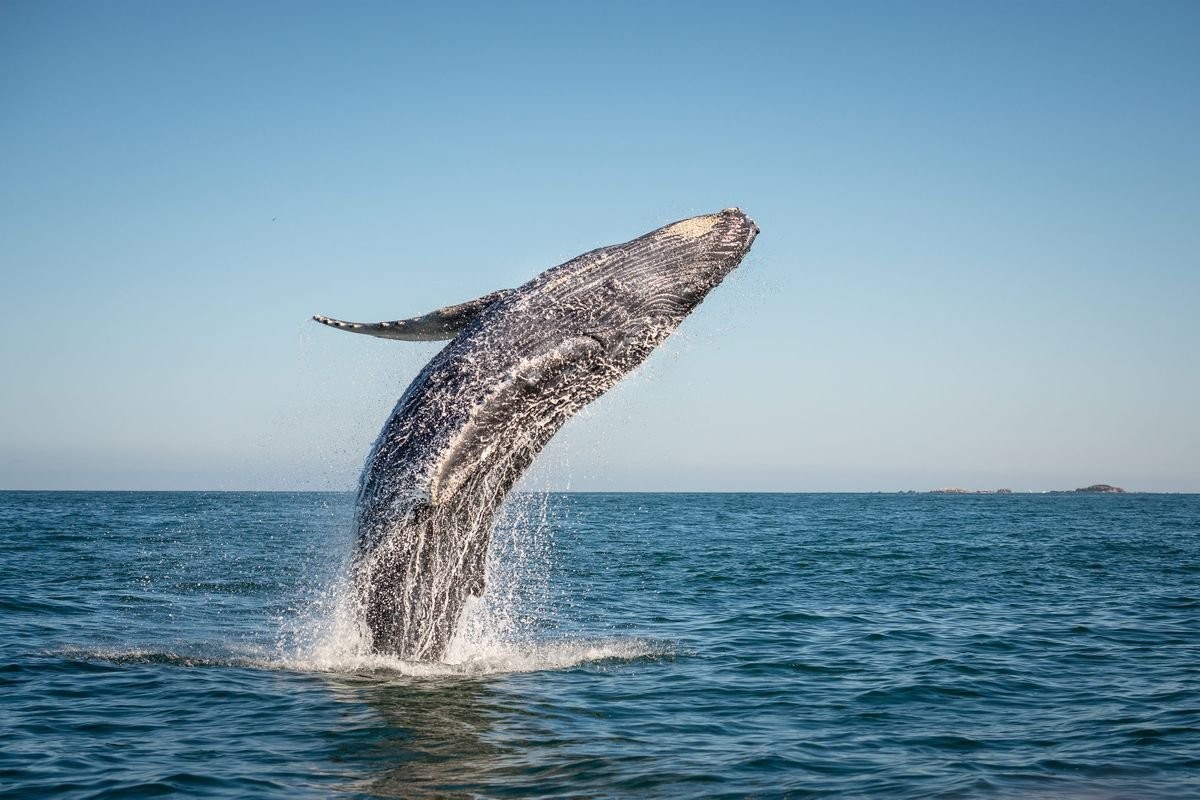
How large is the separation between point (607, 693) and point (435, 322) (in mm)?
4059

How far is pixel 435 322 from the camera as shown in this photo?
32.4 ft

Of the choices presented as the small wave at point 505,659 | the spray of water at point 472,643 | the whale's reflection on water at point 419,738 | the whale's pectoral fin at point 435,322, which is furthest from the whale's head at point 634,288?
the small wave at point 505,659

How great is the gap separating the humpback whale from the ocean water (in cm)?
125

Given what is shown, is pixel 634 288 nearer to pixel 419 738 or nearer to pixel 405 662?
pixel 419 738

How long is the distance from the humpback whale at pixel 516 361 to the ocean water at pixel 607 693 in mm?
1249

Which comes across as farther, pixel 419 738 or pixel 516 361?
pixel 516 361

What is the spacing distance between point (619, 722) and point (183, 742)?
360cm

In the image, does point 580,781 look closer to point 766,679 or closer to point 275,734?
point 275,734

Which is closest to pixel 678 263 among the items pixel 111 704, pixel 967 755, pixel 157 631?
pixel 967 755

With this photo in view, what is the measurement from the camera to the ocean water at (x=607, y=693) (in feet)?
25.8

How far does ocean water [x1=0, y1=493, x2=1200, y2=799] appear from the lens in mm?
7871

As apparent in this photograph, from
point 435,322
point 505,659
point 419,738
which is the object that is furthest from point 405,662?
point 435,322

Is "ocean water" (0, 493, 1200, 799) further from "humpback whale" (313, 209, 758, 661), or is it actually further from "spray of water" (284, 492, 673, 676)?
"humpback whale" (313, 209, 758, 661)

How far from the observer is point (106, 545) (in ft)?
103
